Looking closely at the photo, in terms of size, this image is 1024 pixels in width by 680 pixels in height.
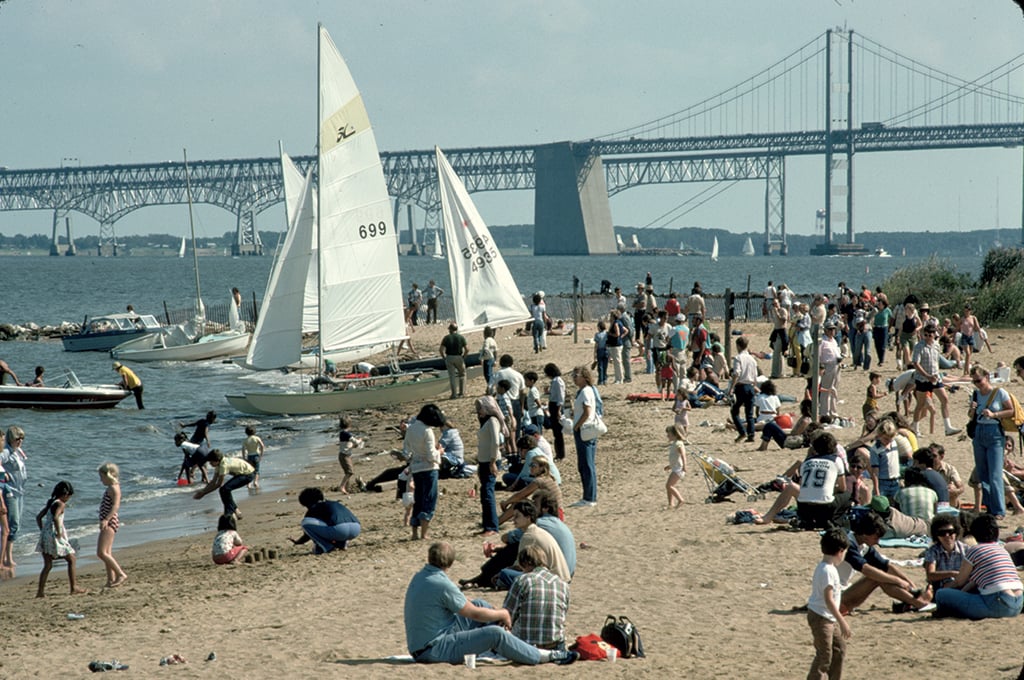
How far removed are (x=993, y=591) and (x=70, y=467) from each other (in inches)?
673

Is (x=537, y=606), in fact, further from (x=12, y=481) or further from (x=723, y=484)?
(x=12, y=481)

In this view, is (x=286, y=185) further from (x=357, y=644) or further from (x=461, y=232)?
(x=357, y=644)

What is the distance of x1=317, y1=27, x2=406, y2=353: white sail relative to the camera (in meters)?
23.7

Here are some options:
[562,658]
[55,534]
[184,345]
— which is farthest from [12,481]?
[184,345]

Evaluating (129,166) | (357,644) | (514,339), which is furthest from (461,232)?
(129,166)

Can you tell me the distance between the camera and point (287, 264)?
26234 mm

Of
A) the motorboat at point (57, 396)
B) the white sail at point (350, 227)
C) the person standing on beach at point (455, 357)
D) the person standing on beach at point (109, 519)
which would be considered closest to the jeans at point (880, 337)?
the person standing on beach at point (455, 357)

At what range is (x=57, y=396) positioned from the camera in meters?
28.4

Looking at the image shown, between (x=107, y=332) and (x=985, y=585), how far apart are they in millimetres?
39661

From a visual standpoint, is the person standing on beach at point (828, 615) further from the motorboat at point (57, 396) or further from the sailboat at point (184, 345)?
the sailboat at point (184, 345)

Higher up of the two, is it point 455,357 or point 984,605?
point 455,357

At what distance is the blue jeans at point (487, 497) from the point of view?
12.3 meters

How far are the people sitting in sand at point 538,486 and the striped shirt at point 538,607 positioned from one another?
5.39ft

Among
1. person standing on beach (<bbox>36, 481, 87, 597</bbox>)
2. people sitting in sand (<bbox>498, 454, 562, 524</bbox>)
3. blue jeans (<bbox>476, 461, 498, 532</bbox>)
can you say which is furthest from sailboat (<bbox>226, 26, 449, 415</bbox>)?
people sitting in sand (<bbox>498, 454, 562, 524</bbox>)
